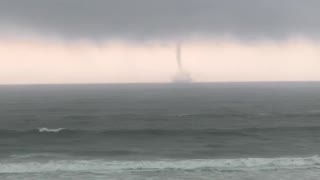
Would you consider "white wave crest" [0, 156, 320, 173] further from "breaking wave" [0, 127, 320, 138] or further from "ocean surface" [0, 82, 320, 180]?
"breaking wave" [0, 127, 320, 138]

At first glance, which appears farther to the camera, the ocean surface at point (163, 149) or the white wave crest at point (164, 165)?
the white wave crest at point (164, 165)

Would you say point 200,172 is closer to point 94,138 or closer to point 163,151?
point 163,151

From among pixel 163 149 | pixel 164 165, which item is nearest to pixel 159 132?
pixel 163 149

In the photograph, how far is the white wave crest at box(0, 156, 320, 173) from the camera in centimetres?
2480

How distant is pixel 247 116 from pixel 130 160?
37.7 m

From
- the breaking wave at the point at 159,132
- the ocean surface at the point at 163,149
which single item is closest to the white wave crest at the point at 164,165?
the ocean surface at the point at 163,149

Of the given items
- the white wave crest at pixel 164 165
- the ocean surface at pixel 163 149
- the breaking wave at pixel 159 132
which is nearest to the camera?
the ocean surface at pixel 163 149

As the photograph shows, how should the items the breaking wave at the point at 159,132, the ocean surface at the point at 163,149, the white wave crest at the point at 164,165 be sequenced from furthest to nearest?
the breaking wave at the point at 159,132 → the white wave crest at the point at 164,165 → the ocean surface at the point at 163,149

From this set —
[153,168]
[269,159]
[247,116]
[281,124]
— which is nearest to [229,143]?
[269,159]

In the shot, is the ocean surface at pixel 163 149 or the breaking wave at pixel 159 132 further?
the breaking wave at pixel 159 132

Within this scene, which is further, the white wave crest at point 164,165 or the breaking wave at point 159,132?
the breaking wave at point 159,132

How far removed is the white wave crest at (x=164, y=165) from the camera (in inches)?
976

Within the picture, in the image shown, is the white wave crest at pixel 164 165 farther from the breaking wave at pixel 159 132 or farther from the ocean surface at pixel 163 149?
the breaking wave at pixel 159 132

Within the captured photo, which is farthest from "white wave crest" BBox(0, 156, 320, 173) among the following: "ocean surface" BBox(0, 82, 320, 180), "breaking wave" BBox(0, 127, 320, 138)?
"breaking wave" BBox(0, 127, 320, 138)
